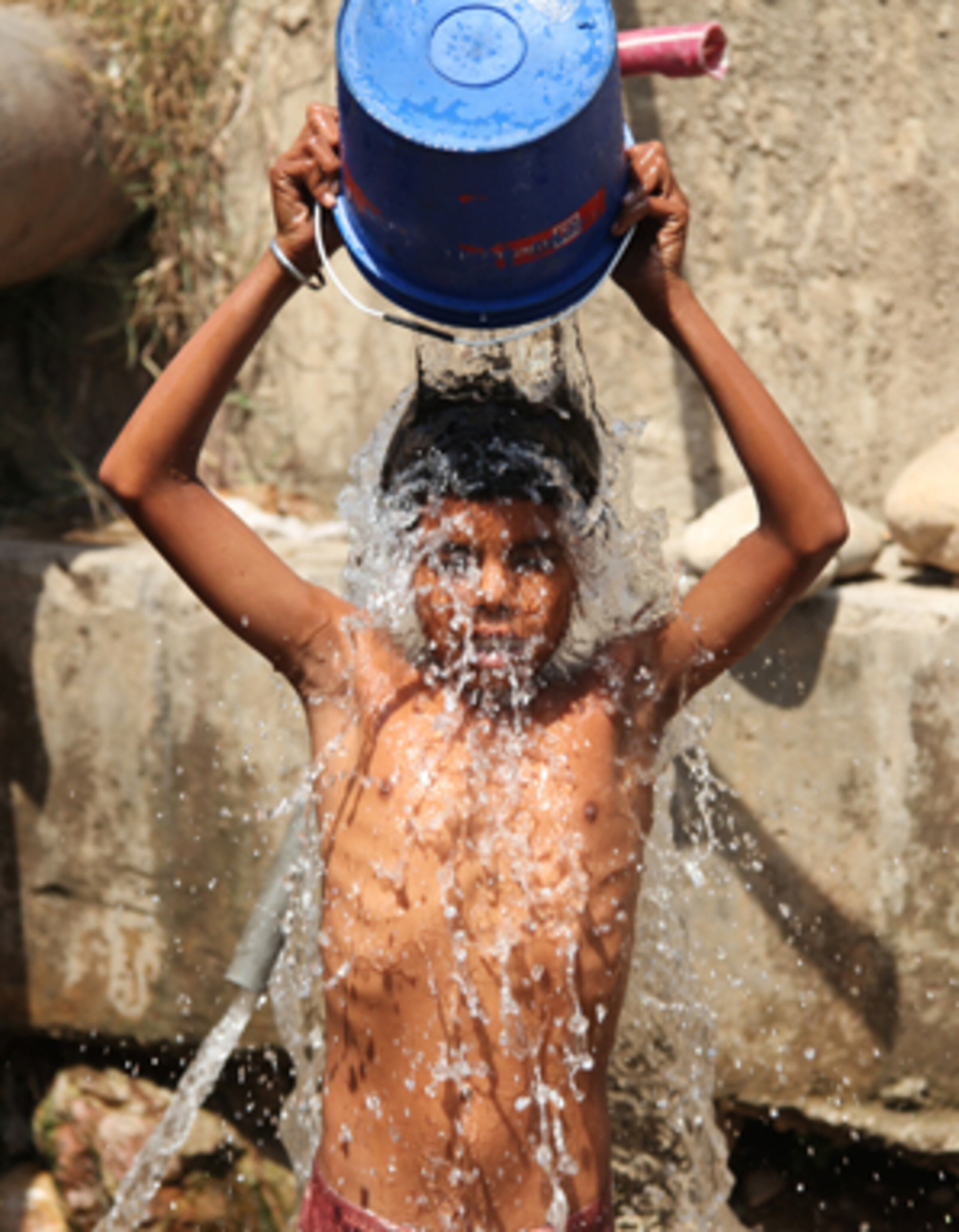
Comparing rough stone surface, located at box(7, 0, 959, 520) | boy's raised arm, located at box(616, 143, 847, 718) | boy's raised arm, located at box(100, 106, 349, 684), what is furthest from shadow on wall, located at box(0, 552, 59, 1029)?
boy's raised arm, located at box(616, 143, 847, 718)

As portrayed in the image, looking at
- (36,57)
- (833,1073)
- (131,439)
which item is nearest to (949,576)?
(833,1073)

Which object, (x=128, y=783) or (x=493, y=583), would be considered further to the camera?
(x=128, y=783)

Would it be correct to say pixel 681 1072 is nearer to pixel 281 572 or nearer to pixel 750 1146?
pixel 750 1146

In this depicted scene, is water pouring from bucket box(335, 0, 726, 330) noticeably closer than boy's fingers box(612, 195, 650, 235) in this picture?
Yes

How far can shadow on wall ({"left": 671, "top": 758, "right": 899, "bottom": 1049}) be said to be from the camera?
2.93 metres

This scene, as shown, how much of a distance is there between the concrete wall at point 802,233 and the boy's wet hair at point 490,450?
46.8 inches

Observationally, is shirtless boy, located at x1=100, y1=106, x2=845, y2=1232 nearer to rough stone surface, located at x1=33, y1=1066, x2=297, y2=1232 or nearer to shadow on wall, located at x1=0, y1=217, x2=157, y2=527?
rough stone surface, located at x1=33, y1=1066, x2=297, y2=1232

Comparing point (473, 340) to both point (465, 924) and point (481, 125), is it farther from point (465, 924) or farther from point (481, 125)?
point (465, 924)

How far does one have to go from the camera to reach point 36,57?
11.1 ft

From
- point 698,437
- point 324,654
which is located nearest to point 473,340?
point 324,654

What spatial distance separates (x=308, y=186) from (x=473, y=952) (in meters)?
1.06

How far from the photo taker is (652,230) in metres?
1.82

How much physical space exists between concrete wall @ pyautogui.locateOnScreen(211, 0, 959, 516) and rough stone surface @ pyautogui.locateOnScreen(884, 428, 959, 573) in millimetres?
317

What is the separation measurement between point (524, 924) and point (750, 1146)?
1.61 meters
